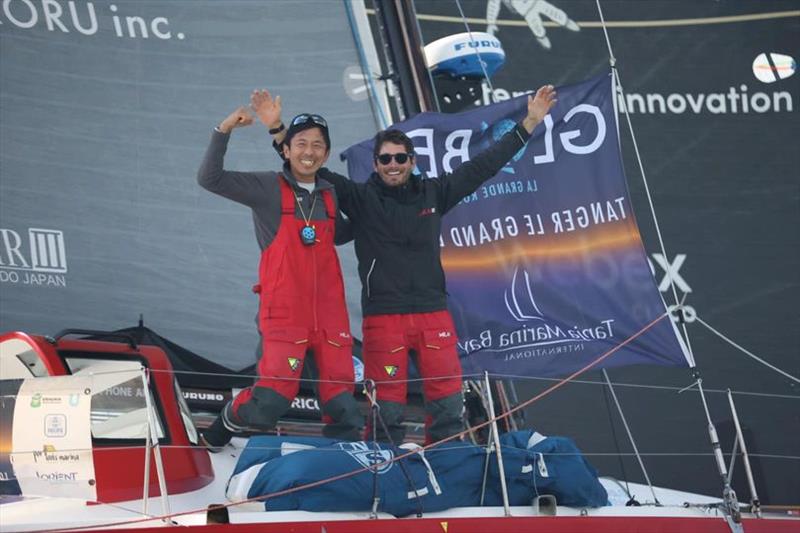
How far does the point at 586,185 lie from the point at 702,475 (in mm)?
2430

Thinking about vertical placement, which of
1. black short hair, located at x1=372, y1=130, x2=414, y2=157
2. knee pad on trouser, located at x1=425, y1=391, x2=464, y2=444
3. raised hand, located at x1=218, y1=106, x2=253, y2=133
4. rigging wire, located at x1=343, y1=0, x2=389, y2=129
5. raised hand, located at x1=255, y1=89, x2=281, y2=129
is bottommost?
knee pad on trouser, located at x1=425, y1=391, x2=464, y2=444

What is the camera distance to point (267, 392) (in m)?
3.61

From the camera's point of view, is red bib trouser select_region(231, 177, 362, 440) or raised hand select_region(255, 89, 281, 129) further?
raised hand select_region(255, 89, 281, 129)

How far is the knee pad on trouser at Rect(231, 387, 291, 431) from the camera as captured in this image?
3.61 metres

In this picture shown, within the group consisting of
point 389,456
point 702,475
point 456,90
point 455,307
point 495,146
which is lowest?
point 702,475

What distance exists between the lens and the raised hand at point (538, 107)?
4.07 m

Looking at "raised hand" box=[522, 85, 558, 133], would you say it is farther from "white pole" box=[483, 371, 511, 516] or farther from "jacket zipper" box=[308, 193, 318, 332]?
"white pole" box=[483, 371, 511, 516]

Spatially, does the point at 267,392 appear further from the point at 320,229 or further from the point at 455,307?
the point at 455,307

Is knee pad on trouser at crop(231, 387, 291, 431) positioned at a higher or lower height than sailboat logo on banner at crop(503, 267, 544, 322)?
lower

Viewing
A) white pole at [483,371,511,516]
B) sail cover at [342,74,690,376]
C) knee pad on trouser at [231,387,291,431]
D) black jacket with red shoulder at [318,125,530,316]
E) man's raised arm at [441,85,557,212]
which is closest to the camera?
white pole at [483,371,511,516]

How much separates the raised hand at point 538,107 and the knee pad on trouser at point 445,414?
745 millimetres

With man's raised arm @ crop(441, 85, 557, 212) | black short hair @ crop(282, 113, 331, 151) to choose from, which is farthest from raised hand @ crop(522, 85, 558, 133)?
black short hair @ crop(282, 113, 331, 151)

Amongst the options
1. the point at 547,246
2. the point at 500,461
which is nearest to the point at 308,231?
the point at 500,461

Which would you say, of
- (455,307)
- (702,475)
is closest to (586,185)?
(455,307)
